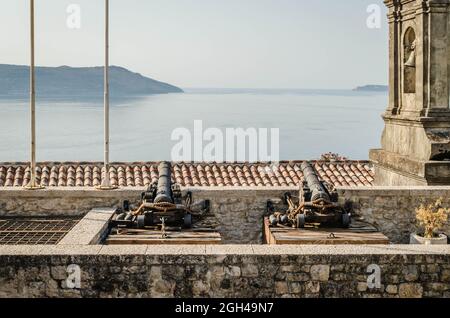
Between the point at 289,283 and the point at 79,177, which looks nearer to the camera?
the point at 289,283

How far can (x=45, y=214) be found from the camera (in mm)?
9008

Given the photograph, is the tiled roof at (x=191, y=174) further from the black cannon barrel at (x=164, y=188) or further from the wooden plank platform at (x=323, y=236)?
the wooden plank platform at (x=323, y=236)

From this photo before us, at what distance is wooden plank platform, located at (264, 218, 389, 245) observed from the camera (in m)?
7.64

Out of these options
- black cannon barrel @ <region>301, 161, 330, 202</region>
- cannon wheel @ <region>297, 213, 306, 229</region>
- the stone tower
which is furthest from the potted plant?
the stone tower

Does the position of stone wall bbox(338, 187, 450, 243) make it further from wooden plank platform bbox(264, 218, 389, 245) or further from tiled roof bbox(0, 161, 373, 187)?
tiled roof bbox(0, 161, 373, 187)

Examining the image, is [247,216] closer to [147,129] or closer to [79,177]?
[79,177]

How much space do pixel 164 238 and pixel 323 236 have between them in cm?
A: 198

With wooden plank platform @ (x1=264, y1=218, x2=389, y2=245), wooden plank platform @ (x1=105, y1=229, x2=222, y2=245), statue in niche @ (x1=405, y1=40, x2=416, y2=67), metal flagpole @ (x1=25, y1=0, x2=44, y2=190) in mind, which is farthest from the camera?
statue in niche @ (x1=405, y1=40, x2=416, y2=67)

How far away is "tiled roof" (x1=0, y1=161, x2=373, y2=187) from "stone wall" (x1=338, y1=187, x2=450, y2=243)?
207 inches

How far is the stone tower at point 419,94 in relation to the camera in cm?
1129

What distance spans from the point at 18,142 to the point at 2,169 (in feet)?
180

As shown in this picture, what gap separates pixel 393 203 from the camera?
9141 millimetres

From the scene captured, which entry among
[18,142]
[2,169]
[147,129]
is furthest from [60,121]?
[2,169]

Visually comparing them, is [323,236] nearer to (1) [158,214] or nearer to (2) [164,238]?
(2) [164,238]
